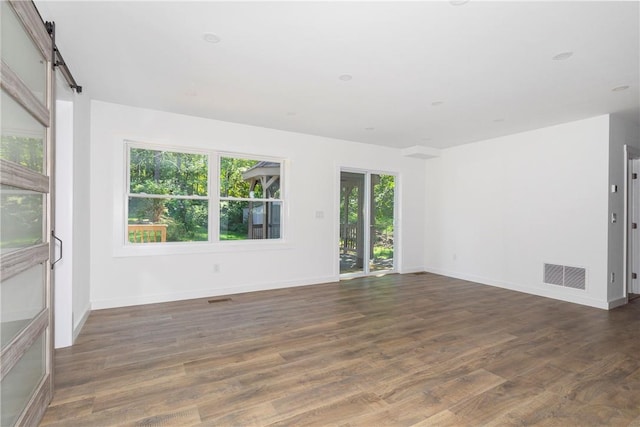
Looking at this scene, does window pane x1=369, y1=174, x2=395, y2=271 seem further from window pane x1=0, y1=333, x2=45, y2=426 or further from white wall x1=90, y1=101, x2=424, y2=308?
window pane x1=0, y1=333, x2=45, y2=426

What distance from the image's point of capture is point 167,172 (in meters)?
4.38

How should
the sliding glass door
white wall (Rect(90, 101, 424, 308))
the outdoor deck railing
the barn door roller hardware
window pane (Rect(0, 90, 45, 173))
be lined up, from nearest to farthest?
window pane (Rect(0, 90, 45, 173))
the barn door roller hardware
white wall (Rect(90, 101, 424, 308))
the outdoor deck railing
the sliding glass door

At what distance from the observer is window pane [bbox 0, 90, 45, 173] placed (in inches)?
60.5

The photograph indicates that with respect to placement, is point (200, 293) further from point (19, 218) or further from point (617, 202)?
point (617, 202)

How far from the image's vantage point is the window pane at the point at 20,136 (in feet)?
5.04

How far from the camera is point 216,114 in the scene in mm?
4348

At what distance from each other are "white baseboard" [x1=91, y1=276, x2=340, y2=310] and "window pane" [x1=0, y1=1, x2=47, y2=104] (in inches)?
113

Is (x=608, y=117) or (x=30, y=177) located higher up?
(x=608, y=117)

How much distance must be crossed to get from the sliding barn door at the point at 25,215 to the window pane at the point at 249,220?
9.17 feet

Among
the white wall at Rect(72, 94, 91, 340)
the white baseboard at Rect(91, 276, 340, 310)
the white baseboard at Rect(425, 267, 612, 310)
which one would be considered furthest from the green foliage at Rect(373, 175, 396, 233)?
the white wall at Rect(72, 94, 91, 340)

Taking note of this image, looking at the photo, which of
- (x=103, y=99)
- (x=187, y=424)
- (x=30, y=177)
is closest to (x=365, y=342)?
(x=187, y=424)

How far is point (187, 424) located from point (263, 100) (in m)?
3.26

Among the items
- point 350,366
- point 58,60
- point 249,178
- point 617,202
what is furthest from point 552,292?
point 58,60

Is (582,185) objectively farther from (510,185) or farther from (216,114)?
(216,114)
